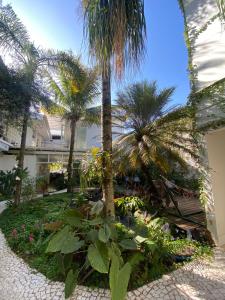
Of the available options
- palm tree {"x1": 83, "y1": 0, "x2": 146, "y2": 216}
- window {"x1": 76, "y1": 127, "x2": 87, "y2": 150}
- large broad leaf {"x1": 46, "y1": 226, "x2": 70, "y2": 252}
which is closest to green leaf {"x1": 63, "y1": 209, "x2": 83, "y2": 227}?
large broad leaf {"x1": 46, "y1": 226, "x2": 70, "y2": 252}

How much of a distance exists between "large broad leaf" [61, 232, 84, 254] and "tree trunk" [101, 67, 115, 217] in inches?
47.4

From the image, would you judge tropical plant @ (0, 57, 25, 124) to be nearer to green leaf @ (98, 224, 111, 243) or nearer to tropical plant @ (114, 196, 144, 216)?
tropical plant @ (114, 196, 144, 216)

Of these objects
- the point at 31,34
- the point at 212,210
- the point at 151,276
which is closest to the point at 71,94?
the point at 31,34

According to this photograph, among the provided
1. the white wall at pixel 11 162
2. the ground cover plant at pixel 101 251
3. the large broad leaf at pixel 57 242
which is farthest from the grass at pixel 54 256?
the white wall at pixel 11 162

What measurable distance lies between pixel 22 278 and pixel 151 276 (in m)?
2.34

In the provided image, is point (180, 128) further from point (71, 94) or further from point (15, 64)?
point (71, 94)

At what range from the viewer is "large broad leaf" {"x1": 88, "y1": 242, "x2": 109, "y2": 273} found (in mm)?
3021

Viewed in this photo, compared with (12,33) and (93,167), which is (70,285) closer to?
(93,167)

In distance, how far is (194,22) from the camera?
6.24 metres

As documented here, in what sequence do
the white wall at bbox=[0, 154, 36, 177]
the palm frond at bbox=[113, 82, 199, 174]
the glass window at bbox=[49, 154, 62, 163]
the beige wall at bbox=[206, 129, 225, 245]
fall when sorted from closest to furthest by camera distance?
the beige wall at bbox=[206, 129, 225, 245] < the palm frond at bbox=[113, 82, 199, 174] < the white wall at bbox=[0, 154, 36, 177] < the glass window at bbox=[49, 154, 62, 163]

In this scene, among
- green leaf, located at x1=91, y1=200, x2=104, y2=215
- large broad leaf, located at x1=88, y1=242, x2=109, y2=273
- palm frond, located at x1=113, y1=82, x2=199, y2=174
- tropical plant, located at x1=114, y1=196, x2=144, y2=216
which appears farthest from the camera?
palm frond, located at x1=113, y1=82, x2=199, y2=174

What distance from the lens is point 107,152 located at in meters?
4.69

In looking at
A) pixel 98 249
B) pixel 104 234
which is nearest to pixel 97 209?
pixel 104 234

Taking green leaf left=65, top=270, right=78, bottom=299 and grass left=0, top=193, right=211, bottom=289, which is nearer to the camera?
green leaf left=65, top=270, right=78, bottom=299
